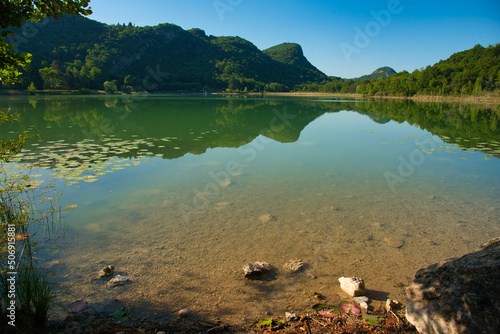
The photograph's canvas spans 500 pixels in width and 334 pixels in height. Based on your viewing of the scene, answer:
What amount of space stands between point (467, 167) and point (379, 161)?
288cm

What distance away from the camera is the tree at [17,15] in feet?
8.25

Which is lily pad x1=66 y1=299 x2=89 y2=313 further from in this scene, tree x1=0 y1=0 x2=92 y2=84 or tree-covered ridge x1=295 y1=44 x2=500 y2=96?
tree-covered ridge x1=295 y1=44 x2=500 y2=96

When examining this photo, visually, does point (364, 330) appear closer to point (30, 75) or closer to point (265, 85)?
point (30, 75)

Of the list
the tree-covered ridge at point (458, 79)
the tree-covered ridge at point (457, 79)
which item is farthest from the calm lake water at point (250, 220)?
the tree-covered ridge at point (458, 79)

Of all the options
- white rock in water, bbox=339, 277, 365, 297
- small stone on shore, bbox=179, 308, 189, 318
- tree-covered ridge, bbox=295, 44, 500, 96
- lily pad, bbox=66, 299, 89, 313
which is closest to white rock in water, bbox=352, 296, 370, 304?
white rock in water, bbox=339, 277, 365, 297

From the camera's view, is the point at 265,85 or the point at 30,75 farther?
the point at 265,85

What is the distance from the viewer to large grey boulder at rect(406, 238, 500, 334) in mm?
2062

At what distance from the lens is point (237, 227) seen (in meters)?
5.06

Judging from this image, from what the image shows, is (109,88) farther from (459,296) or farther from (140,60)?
(459,296)

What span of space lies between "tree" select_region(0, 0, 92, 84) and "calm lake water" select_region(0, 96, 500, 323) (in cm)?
254

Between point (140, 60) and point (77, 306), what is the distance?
16558 centimetres

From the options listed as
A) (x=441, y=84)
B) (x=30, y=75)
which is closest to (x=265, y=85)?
(x=441, y=84)

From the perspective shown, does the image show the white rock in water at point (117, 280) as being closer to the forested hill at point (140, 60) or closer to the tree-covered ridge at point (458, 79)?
the forested hill at point (140, 60)

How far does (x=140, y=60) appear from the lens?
146250mm
